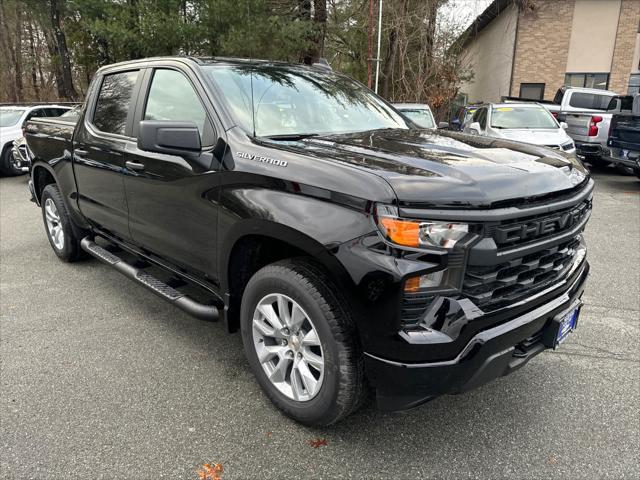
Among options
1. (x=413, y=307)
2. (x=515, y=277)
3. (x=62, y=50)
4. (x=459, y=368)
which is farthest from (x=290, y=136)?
(x=62, y=50)

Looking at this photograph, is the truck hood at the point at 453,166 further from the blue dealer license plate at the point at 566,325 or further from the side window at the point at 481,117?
the side window at the point at 481,117

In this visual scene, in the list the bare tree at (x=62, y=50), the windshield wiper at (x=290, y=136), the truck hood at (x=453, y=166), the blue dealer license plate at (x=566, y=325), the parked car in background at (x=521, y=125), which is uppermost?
the bare tree at (x=62, y=50)

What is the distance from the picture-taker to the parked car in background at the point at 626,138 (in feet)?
28.8

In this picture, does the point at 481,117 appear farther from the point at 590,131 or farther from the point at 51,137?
the point at 51,137

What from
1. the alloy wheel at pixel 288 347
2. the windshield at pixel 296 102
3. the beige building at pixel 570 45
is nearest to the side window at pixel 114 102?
the windshield at pixel 296 102

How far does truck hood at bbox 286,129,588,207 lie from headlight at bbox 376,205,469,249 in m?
0.08

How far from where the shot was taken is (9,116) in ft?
38.3

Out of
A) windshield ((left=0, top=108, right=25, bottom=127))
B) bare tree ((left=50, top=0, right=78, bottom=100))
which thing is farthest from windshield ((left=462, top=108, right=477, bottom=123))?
bare tree ((left=50, top=0, right=78, bottom=100))

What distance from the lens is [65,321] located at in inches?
152

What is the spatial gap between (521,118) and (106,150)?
965 centimetres

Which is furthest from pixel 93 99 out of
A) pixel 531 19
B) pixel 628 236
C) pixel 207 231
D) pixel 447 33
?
pixel 531 19

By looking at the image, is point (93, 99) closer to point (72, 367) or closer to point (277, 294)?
point (72, 367)

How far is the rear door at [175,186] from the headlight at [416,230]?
3.79 ft

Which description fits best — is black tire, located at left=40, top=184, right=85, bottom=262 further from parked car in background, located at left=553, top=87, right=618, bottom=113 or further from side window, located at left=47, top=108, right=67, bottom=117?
parked car in background, located at left=553, top=87, right=618, bottom=113
